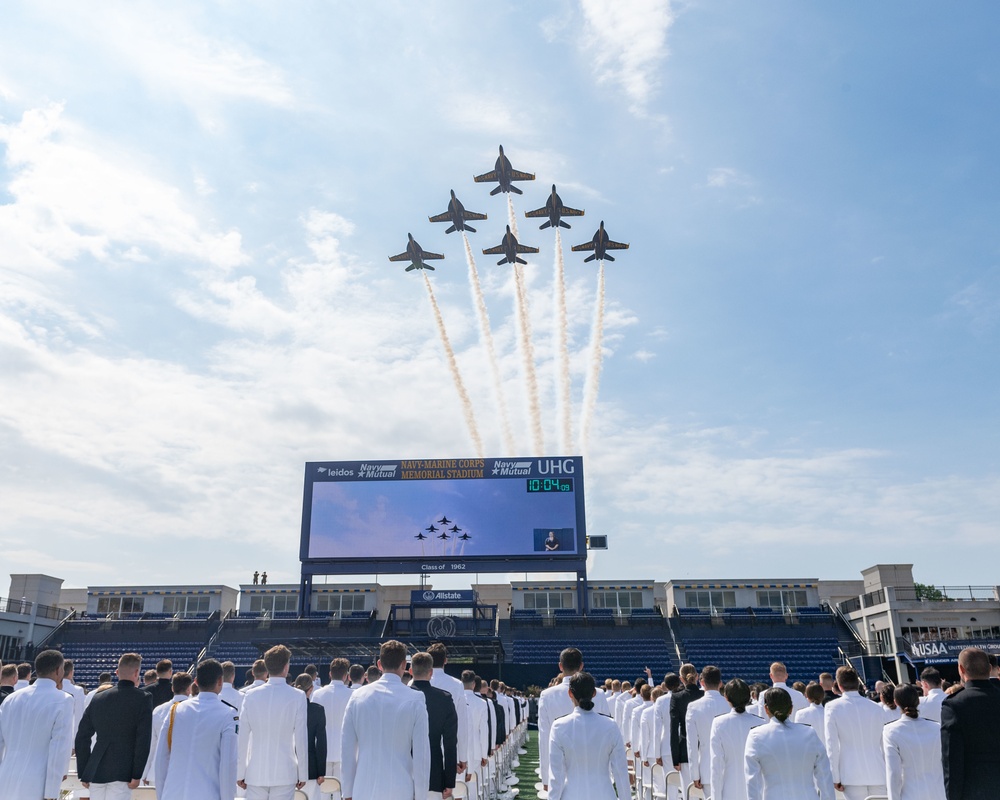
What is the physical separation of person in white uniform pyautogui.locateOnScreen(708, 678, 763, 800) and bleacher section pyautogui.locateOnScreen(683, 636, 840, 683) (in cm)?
4033

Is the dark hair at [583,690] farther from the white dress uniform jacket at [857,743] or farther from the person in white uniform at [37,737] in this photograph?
the person in white uniform at [37,737]

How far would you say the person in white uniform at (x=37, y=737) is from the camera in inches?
304

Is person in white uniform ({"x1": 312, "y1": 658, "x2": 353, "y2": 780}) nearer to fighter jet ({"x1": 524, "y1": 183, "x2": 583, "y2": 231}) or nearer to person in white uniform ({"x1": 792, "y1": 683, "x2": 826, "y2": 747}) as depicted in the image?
person in white uniform ({"x1": 792, "y1": 683, "x2": 826, "y2": 747})

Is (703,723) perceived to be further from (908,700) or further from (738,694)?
(908,700)

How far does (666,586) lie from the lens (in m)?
56.7

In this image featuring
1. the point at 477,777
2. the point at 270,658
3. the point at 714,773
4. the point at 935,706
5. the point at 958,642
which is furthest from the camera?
the point at 958,642

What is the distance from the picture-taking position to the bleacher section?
149ft

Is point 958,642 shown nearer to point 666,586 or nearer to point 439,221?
point 666,586

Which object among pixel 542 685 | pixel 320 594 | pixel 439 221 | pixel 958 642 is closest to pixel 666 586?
pixel 542 685

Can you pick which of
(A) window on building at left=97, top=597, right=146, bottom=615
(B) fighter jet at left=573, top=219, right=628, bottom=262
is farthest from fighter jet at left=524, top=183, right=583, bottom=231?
(A) window on building at left=97, top=597, right=146, bottom=615

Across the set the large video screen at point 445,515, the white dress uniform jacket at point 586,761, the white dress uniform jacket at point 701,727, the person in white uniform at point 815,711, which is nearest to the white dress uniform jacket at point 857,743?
the person in white uniform at point 815,711

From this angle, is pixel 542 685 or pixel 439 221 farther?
pixel 439 221

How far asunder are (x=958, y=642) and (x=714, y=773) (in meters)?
37.2

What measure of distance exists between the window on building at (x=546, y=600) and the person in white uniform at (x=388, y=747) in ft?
165
